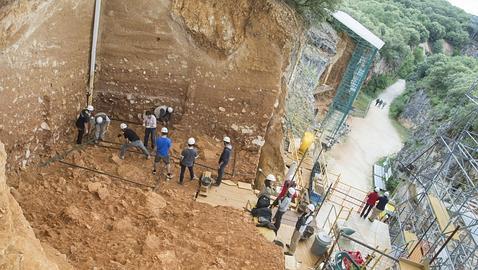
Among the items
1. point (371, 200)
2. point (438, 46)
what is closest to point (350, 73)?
point (371, 200)

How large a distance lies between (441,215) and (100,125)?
1068cm

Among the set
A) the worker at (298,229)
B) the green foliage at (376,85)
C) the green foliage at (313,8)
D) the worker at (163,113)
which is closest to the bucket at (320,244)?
the worker at (298,229)

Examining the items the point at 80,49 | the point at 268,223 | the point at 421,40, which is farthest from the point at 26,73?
the point at 421,40

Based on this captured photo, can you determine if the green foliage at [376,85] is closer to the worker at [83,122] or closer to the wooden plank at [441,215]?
the wooden plank at [441,215]

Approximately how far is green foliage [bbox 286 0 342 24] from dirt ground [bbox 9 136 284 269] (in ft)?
21.6

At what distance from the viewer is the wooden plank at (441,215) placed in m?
12.1

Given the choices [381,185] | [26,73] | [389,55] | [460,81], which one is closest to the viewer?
[26,73]

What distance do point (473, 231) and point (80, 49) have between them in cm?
1261

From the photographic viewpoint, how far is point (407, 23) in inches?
1738

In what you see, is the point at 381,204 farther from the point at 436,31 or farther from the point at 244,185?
the point at 436,31

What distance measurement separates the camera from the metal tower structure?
2384 centimetres

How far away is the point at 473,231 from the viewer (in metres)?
12.5

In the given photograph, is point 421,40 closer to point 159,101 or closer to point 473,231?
point 473,231

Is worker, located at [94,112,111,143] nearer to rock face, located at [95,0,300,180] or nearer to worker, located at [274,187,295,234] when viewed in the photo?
rock face, located at [95,0,300,180]
